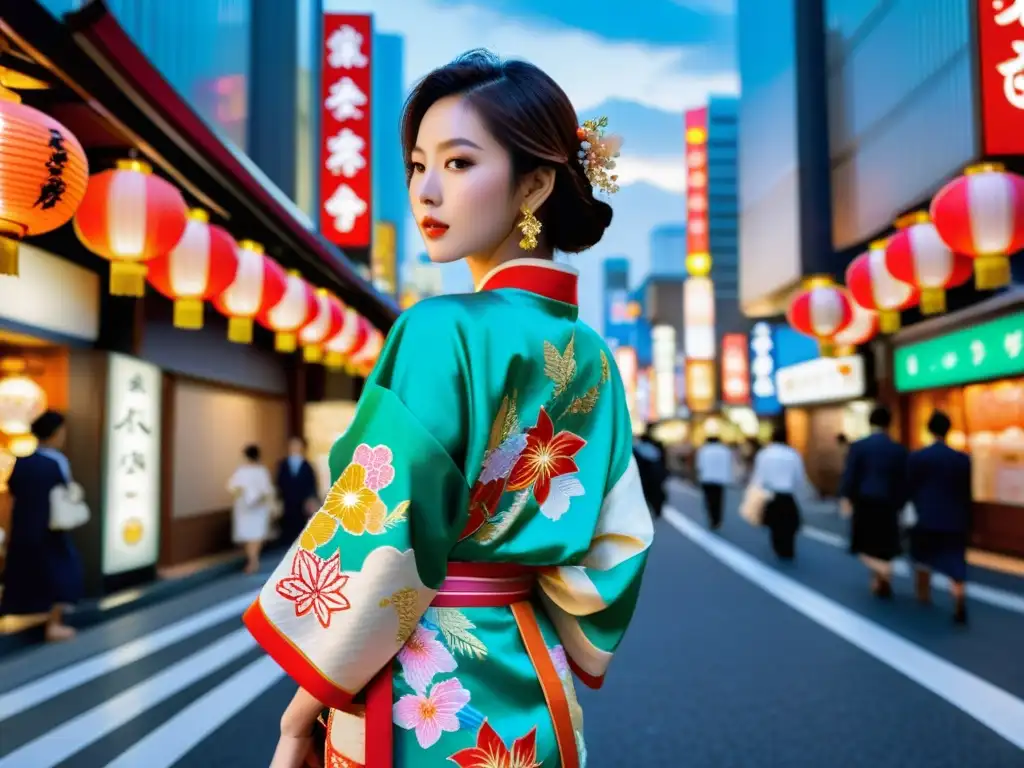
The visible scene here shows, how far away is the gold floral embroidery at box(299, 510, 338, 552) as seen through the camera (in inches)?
56.9

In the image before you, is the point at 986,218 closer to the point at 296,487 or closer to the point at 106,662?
the point at 106,662

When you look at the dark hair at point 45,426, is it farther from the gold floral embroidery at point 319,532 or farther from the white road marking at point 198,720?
the gold floral embroidery at point 319,532

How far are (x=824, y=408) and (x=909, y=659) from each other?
1709 cm

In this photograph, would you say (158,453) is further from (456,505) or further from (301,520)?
(456,505)

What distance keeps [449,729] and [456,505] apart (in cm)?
37

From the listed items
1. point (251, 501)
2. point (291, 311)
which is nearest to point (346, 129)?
point (291, 311)

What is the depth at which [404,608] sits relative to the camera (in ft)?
4.65

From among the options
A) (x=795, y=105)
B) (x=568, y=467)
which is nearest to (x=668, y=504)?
(x=795, y=105)

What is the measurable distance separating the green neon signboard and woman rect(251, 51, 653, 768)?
11.3 meters

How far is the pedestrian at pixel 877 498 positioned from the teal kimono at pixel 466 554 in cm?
805

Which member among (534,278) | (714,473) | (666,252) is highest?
(666,252)

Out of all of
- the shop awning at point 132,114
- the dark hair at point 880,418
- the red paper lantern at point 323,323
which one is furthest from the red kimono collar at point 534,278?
the red paper lantern at point 323,323

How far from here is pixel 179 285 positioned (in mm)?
7363

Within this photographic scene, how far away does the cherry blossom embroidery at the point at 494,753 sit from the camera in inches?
58.2
